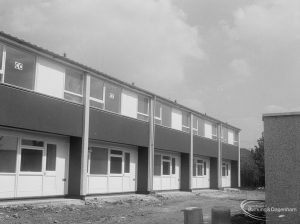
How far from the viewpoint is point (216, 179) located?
127ft

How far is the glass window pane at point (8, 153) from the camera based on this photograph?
54.9 ft

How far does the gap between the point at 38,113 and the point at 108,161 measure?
22.1 ft

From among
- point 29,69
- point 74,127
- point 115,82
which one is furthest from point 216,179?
point 29,69

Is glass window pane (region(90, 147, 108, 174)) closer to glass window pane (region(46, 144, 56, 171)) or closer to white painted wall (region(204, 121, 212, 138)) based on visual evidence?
glass window pane (region(46, 144, 56, 171))

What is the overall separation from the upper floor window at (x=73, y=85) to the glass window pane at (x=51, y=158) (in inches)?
92.8

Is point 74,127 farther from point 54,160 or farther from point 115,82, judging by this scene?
point 115,82

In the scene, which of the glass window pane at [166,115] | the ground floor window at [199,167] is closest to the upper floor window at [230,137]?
the ground floor window at [199,167]

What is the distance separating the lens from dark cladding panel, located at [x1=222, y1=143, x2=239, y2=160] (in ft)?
134

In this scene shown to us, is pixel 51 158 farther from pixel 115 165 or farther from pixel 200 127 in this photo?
pixel 200 127

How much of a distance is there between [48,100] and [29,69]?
59.9 inches

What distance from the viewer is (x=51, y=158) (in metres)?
19.2

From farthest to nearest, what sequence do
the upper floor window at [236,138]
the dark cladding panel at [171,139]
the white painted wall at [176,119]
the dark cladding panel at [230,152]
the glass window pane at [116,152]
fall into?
the upper floor window at [236,138], the dark cladding panel at [230,152], the white painted wall at [176,119], the dark cladding panel at [171,139], the glass window pane at [116,152]

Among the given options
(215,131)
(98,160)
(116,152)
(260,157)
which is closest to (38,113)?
(98,160)

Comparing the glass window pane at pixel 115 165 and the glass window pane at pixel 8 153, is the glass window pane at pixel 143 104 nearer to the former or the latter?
the glass window pane at pixel 115 165
